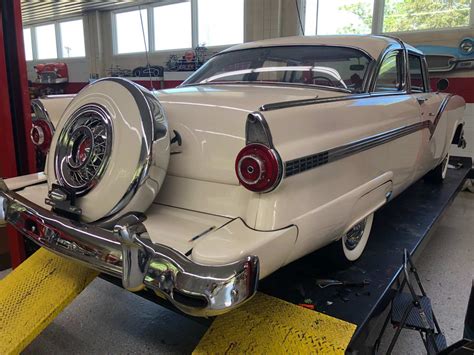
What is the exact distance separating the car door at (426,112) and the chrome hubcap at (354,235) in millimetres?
1022

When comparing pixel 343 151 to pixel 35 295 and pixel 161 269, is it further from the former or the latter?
pixel 35 295

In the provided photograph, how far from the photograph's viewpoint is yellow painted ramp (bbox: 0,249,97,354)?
1.76m

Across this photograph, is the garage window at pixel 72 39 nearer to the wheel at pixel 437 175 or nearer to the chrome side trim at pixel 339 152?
the wheel at pixel 437 175

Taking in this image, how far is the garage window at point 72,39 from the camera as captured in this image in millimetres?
13820

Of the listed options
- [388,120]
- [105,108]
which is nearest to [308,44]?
[388,120]

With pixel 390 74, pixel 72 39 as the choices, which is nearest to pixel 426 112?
pixel 390 74

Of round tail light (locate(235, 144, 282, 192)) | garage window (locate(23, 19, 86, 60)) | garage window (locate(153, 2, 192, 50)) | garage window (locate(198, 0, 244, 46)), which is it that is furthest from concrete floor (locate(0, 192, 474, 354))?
garage window (locate(23, 19, 86, 60))

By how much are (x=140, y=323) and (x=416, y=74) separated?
9.97ft

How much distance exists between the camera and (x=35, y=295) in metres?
1.93

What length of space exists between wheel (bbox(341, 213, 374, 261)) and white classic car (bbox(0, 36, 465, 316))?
1 cm

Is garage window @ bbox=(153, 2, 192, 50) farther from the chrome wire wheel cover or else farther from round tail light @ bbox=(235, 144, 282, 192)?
round tail light @ bbox=(235, 144, 282, 192)

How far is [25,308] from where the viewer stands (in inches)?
73.6

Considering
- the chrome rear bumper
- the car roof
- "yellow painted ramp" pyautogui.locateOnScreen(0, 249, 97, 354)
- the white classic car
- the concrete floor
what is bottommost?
the concrete floor

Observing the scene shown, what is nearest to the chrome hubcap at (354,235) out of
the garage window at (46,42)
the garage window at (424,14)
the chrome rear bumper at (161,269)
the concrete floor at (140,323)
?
the concrete floor at (140,323)
